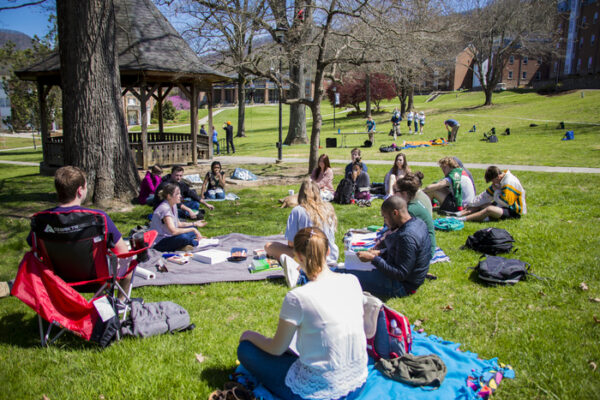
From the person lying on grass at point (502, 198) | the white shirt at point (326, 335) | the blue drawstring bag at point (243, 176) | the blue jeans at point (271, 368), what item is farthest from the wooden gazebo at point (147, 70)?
the white shirt at point (326, 335)

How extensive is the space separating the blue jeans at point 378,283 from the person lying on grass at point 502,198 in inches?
157

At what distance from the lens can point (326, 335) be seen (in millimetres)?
2783

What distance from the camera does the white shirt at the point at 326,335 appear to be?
2.78 meters

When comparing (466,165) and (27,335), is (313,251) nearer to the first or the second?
(27,335)

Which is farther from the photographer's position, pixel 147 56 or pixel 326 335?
pixel 147 56

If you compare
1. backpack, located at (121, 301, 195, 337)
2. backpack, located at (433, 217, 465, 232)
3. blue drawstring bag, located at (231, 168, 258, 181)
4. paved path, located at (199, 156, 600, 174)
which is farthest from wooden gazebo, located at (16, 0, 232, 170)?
backpack, located at (121, 301, 195, 337)

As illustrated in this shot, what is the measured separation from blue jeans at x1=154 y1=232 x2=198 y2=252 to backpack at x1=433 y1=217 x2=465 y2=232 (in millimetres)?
4411

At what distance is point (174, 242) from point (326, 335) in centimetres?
461

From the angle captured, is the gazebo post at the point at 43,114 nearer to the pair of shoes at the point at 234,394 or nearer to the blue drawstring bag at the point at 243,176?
the blue drawstring bag at the point at 243,176

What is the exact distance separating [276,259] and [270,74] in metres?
7.87

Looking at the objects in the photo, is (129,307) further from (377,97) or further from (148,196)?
(377,97)

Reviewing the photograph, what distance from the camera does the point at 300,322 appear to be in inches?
111

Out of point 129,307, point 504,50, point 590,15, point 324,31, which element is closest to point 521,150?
point 324,31

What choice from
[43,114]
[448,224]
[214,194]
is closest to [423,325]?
[448,224]
